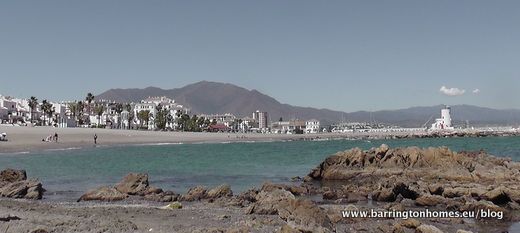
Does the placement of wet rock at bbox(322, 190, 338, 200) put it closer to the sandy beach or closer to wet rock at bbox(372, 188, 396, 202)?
wet rock at bbox(372, 188, 396, 202)

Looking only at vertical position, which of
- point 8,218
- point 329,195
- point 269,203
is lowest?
point 329,195

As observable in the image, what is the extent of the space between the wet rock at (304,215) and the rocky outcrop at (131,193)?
28.6 ft

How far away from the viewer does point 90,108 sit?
7156 inches

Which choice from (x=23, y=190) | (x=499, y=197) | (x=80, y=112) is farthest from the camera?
(x=80, y=112)

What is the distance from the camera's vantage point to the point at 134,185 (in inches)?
1101

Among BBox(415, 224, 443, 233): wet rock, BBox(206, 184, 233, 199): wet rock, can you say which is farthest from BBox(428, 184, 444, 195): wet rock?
BBox(415, 224, 443, 233): wet rock

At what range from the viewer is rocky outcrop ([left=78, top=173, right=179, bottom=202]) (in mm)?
25469

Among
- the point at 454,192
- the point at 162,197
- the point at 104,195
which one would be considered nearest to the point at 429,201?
the point at 454,192

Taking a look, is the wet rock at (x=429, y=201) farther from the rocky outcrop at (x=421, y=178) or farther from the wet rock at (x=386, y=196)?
the wet rock at (x=386, y=196)

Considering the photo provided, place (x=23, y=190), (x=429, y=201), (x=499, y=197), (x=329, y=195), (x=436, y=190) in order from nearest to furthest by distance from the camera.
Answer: (x=499, y=197), (x=429, y=201), (x=436, y=190), (x=23, y=190), (x=329, y=195)

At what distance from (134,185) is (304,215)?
44.9 ft

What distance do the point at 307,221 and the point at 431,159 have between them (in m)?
24.8

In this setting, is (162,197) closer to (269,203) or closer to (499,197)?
(269,203)

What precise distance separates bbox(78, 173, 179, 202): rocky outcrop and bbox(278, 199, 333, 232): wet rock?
8720 millimetres
